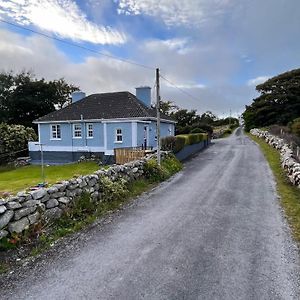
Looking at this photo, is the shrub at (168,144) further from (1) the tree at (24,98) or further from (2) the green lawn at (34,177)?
(1) the tree at (24,98)

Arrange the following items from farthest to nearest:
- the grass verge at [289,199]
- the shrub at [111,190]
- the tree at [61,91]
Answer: the tree at [61,91] < the shrub at [111,190] < the grass verge at [289,199]

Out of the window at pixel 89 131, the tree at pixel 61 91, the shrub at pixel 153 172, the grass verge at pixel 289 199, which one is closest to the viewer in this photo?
the grass verge at pixel 289 199

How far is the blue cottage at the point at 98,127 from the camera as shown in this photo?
24812mm

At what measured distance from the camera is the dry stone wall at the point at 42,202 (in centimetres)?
572

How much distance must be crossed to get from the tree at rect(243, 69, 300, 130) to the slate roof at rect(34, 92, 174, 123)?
92.1 feet

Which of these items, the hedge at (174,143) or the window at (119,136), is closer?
the hedge at (174,143)

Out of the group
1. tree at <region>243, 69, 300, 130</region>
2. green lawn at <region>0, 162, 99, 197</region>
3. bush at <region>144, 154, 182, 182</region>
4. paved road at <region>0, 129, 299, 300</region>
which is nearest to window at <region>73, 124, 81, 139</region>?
green lawn at <region>0, 162, 99, 197</region>

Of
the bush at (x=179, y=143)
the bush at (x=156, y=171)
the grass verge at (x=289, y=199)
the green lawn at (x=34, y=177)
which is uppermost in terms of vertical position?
the bush at (x=179, y=143)

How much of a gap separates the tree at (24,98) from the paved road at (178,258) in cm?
3746

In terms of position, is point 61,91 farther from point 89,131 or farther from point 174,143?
point 174,143

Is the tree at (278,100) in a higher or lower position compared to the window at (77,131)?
higher

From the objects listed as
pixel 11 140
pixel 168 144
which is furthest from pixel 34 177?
pixel 11 140

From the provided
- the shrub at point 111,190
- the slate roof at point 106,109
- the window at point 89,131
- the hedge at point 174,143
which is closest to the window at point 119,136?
the slate roof at point 106,109

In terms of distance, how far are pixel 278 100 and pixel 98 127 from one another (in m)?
34.2
